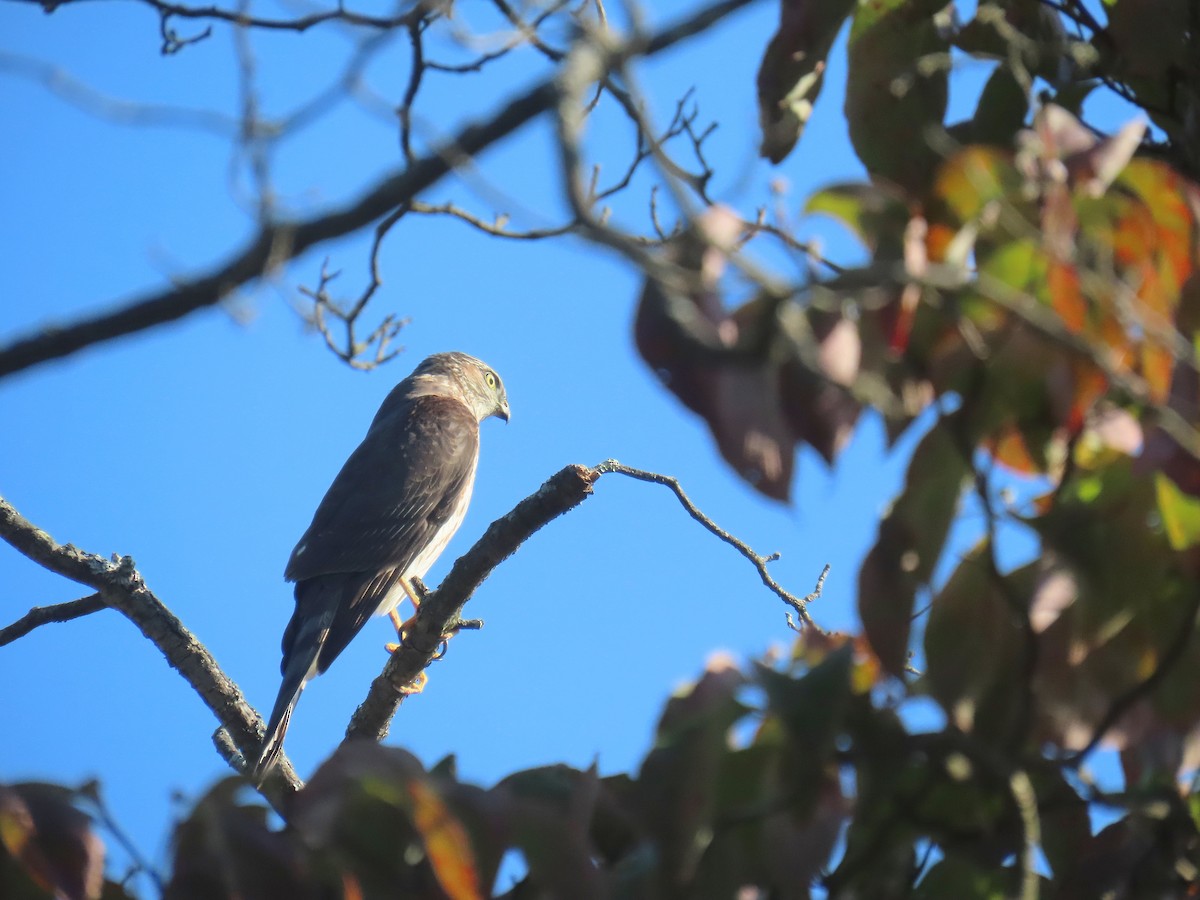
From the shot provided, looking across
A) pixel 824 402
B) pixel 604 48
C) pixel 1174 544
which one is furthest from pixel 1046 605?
pixel 604 48

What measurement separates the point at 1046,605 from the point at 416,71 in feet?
3.59

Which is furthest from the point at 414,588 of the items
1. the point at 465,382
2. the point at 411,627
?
the point at 411,627

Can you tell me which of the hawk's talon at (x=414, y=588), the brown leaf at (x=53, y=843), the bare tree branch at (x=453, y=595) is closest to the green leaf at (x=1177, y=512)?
the brown leaf at (x=53, y=843)

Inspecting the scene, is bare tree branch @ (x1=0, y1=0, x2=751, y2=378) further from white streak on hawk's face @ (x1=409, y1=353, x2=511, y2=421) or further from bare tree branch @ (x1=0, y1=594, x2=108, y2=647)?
white streak on hawk's face @ (x1=409, y1=353, x2=511, y2=421)

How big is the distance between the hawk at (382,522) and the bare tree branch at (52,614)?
1794 mm

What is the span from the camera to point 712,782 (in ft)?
3.04

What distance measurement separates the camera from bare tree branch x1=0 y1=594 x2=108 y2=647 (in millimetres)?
3331

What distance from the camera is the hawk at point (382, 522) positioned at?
20.4ft

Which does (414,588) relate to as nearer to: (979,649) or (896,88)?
(896,88)

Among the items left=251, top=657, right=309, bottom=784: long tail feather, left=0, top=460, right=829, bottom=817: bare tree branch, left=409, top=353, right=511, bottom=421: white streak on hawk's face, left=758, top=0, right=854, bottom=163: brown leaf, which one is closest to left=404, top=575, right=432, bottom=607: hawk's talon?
left=251, top=657, right=309, bottom=784: long tail feather

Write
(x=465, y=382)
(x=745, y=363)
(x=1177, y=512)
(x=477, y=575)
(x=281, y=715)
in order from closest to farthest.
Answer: (x=745, y=363), (x=1177, y=512), (x=477, y=575), (x=281, y=715), (x=465, y=382)

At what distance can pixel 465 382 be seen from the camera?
8.53m

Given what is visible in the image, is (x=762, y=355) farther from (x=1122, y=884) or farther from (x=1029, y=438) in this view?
(x=1122, y=884)

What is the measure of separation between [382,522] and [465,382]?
1.99m
